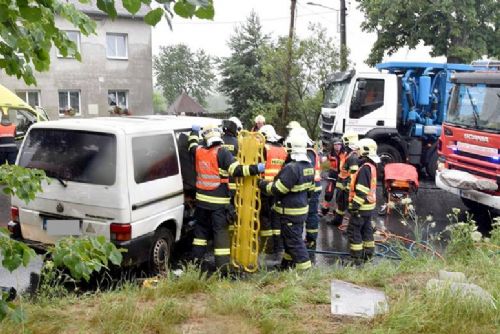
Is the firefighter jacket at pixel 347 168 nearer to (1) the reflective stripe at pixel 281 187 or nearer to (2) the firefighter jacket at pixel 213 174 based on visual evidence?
(1) the reflective stripe at pixel 281 187

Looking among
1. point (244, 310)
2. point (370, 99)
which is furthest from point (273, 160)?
point (370, 99)

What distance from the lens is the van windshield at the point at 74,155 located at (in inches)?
186

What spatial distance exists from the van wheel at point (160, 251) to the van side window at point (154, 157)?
651mm

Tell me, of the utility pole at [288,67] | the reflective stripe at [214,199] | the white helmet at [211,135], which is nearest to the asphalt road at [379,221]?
the reflective stripe at [214,199]

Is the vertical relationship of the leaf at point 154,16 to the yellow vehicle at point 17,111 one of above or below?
above

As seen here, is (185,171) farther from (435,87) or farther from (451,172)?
(435,87)

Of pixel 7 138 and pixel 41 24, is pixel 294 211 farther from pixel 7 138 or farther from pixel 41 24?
pixel 7 138

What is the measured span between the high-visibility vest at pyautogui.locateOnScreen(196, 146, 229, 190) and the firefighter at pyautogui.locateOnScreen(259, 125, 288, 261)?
0.88 m

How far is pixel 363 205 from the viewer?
6004 millimetres

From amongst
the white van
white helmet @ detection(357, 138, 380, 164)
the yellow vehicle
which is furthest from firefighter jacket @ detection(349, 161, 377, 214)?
the yellow vehicle

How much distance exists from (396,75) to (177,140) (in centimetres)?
752

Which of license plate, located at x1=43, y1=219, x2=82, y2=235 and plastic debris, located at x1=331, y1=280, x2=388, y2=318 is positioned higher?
license plate, located at x1=43, y1=219, x2=82, y2=235

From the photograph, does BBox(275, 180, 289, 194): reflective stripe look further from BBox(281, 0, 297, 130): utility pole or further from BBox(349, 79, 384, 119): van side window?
BBox(281, 0, 297, 130): utility pole

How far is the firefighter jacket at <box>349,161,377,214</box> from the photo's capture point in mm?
5996
